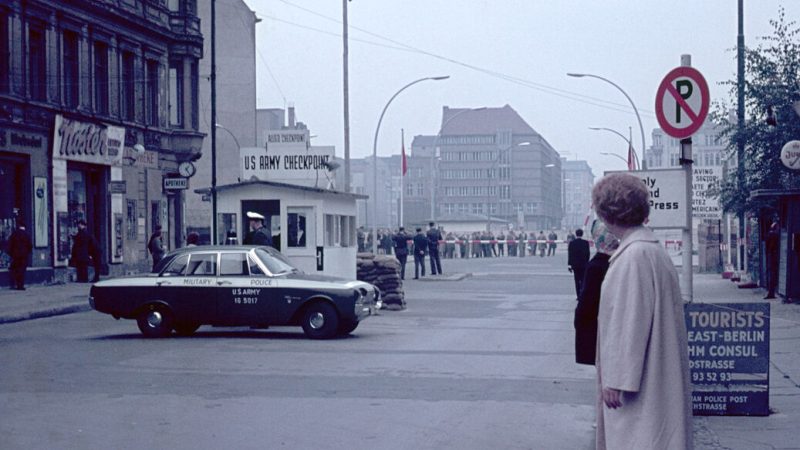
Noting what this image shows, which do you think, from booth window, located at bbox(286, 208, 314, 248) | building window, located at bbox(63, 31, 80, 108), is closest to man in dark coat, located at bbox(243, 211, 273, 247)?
booth window, located at bbox(286, 208, 314, 248)

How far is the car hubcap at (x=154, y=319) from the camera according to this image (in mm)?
17234

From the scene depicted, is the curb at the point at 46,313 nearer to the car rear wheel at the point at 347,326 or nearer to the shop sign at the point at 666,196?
the car rear wheel at the point at 347,326

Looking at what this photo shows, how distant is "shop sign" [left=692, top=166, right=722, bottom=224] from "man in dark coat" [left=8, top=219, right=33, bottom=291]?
16940mm

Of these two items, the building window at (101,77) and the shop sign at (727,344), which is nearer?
the shop sign at (727,344)

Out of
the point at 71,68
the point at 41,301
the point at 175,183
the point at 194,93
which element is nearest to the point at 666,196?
the point at 41,301

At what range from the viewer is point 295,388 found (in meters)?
11.8

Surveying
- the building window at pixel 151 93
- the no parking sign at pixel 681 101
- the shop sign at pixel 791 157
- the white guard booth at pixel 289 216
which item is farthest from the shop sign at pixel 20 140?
the no parking sign at pixel 681 101

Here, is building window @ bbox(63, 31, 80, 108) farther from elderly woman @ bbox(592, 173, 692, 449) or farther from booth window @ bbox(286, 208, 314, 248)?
elderly woman @ bbox(592, 173, 692, 449)

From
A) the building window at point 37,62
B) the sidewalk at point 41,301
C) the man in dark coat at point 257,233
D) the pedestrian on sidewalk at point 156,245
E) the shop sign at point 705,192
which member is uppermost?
the building window at point 37,62

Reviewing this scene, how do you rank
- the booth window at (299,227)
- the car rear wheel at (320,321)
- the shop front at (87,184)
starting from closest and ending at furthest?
the car rear wheel at (320,321) < the booth window at (299,227) < the shop front at (87,184)

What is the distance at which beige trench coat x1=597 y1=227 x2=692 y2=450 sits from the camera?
4.79 metres

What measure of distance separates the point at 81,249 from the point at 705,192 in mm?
17017

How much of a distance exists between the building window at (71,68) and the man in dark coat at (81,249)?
423 cm

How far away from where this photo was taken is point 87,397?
36.3 feet
